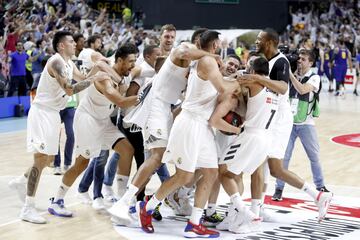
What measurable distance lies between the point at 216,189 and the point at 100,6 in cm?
2131

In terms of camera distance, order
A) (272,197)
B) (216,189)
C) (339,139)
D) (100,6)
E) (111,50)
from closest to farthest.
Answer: (216,189)
(272,197)
(339,139)
(111,50)
(100,6)

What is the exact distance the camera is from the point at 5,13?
19359 mm

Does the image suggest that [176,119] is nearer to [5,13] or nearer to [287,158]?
[287,158]

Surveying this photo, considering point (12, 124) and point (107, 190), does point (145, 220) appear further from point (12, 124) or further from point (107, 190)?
point (12, 124)

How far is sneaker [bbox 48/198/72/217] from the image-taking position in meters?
7.46

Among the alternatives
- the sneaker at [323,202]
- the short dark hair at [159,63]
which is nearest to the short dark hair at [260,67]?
the short dark hair at [159,63]

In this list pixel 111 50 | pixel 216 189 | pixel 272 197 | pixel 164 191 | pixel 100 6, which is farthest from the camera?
pixel 100 6

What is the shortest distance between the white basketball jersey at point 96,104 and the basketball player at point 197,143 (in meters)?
1.07

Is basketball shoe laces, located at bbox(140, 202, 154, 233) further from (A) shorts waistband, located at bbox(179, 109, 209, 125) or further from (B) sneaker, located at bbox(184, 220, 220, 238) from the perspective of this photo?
(A) shorts waistband, located at bbox(179, 109, 209, 125)

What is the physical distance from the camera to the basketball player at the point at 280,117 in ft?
23.3

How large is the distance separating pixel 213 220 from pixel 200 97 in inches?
51.4

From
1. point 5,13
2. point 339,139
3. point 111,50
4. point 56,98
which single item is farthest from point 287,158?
point 5,13

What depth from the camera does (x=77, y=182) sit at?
30.3 ft

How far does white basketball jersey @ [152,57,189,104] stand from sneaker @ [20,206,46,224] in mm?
1645
